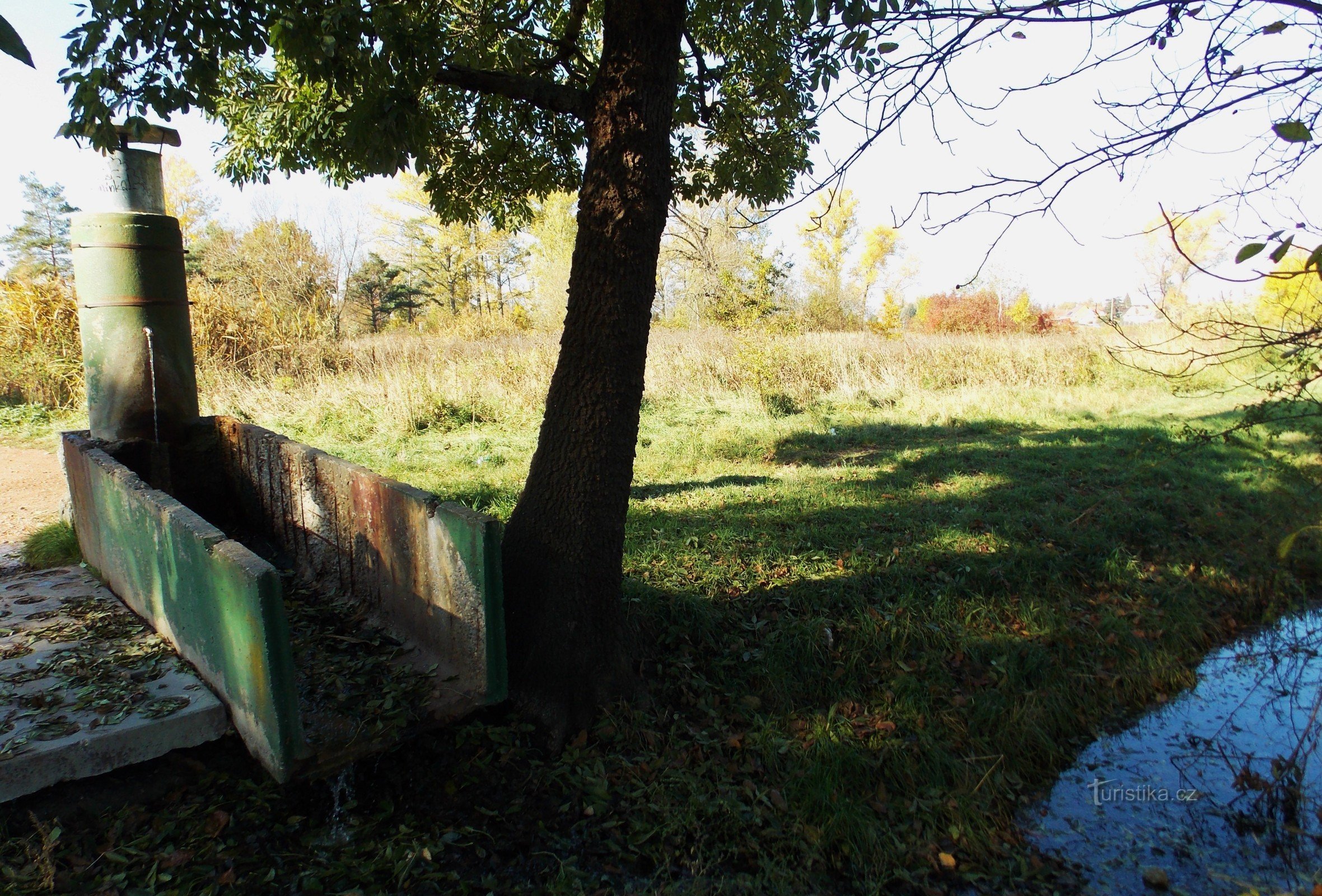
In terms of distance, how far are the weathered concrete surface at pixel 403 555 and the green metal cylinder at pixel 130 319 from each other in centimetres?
89

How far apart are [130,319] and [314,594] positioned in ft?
8.12

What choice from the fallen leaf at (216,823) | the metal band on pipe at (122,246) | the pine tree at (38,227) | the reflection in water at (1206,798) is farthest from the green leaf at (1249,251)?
the pine tree at (38,227)

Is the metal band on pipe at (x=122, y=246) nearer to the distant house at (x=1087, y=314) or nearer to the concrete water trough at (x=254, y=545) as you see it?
the concrete water trough at (x=254, y=545)

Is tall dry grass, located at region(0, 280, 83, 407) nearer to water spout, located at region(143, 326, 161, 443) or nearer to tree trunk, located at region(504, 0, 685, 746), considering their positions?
water spout, located at region(143, 326, 161, 443)

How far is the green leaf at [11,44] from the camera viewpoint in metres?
1.09

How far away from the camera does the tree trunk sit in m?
3.74

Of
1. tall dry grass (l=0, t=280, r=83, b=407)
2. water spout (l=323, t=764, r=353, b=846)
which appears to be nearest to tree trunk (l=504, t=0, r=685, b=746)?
water spout (l=323, t=764, r=353, b=846)

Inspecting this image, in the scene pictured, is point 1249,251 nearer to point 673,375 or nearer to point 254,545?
point 254,545

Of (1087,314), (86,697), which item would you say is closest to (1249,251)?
(86,697)

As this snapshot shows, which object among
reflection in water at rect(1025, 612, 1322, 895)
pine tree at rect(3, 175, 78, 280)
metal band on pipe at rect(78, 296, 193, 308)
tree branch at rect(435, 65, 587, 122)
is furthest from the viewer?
pine tree at rect(3, 175, 78, 280)

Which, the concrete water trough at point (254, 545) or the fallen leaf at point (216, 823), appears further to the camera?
the concrete water trough at point (254, 545)

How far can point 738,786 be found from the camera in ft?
12.0

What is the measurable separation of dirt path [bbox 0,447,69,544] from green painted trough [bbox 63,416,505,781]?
1.54m

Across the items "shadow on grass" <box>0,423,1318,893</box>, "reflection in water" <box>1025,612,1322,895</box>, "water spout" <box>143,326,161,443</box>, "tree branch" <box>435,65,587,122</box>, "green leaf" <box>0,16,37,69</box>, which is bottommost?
"reflection in water" <box>1025,612,1322,895</box>
